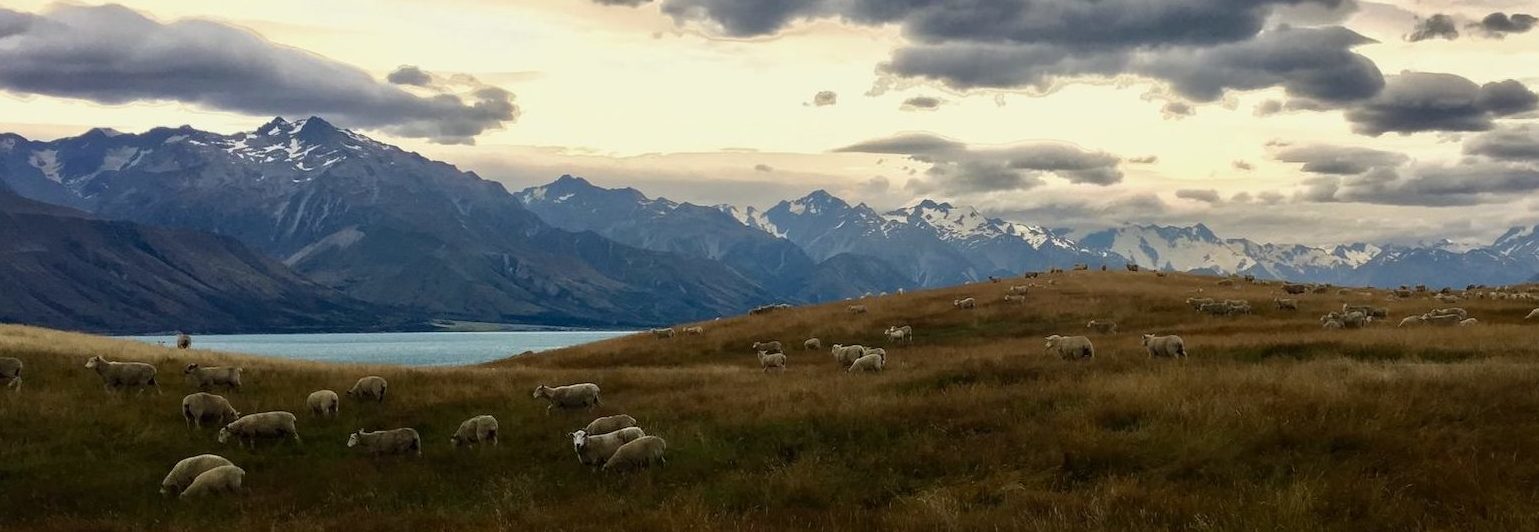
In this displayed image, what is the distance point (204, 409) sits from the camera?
21.3 meters

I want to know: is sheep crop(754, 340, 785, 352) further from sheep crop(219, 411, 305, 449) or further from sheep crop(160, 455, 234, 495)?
sheep crop(160, 455, 234, 495)

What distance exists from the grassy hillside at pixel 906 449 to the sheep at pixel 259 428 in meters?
0.47

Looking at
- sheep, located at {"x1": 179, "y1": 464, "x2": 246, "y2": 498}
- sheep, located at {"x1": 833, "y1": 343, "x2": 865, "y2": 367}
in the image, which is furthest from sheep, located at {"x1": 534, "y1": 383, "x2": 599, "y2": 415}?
sheep, located at {"x1": 833, "y1": 343, "x2": 865, "y2": 367}

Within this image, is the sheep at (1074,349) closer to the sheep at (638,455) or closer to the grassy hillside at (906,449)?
the grassy hillside at (906,449)

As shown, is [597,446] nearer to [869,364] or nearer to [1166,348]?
[869,364]

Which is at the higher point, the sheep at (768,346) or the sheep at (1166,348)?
the sheep at (1166,348)

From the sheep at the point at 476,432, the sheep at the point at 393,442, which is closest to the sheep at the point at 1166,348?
the sheep at the point at 476,432

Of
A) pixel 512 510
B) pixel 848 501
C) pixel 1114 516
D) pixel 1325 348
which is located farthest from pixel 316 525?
pixel 1325 348

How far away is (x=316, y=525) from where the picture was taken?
14.6m

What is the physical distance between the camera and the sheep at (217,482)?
56.0 feet

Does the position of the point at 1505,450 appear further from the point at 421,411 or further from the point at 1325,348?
the point at 421,411

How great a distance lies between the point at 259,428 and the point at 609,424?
310 inches

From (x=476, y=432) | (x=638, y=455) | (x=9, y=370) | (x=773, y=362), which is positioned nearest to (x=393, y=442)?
(x=476, y=432)

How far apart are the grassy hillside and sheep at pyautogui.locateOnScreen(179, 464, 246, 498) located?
326 millimetres
